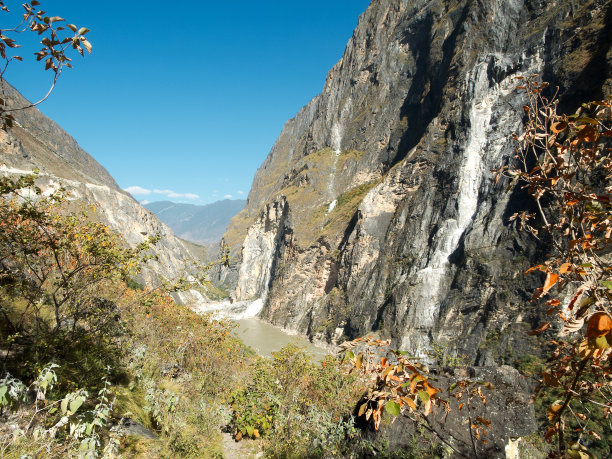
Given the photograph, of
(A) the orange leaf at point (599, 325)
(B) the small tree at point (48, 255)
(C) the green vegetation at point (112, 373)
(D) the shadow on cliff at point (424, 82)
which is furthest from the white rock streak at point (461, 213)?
(A) the orange leaf at point (599, 325)

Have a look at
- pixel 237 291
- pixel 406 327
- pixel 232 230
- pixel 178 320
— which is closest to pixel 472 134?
pixel 406 327

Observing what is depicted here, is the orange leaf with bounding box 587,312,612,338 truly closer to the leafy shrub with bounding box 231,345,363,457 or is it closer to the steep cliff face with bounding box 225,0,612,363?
the leafy shrub with bounding box 231,345,363,457

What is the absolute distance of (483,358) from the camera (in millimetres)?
24234

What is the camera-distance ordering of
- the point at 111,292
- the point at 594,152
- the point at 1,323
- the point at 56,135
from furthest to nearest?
the point at 56,135 < the point at 111,292 < the point at 1,323 < the point at 594,152

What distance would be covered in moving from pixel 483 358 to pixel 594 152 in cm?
2665

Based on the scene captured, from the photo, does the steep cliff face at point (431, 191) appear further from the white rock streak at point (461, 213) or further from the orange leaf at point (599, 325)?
the orange leaf at point (599, 325)

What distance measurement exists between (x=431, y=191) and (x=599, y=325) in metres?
38.8

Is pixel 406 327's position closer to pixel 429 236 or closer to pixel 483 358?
pixel 483 358

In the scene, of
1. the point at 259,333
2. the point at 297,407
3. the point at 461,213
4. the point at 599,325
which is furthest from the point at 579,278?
the point at 259,333

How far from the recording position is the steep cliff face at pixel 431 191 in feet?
89.7

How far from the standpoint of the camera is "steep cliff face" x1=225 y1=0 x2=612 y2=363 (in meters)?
27.3

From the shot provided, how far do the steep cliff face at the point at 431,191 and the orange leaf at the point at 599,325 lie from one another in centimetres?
1456

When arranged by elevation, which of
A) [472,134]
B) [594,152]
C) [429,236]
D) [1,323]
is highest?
[472,134]

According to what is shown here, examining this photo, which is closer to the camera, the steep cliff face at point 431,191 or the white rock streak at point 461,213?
the steep cliff face at point 431,191
